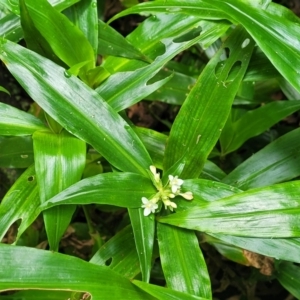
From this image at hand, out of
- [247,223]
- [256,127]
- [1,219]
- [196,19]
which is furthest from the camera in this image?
[256,127]

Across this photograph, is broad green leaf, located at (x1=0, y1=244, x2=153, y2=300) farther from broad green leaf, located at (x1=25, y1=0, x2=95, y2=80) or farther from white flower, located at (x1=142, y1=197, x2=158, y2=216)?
broad green leaf, located at (x1=25, y1=0, x2=95, y2=80)

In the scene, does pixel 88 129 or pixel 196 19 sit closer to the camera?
pixel 88 129

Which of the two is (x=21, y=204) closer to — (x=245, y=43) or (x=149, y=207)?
(x=149, y=207)

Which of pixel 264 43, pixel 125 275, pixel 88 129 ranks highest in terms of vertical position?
pixel 264 43

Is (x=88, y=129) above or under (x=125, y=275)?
above

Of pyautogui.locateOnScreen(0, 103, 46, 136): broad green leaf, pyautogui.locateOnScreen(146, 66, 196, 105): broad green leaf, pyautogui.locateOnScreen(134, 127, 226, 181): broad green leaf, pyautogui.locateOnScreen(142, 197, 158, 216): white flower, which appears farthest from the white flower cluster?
pyautogui.locateOnScreen(146, 66, 196, 105): broad green leaf

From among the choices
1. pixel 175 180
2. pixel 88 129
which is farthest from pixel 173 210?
pixel 88 129

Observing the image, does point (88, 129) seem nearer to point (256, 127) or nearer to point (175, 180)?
point (175, 180)
